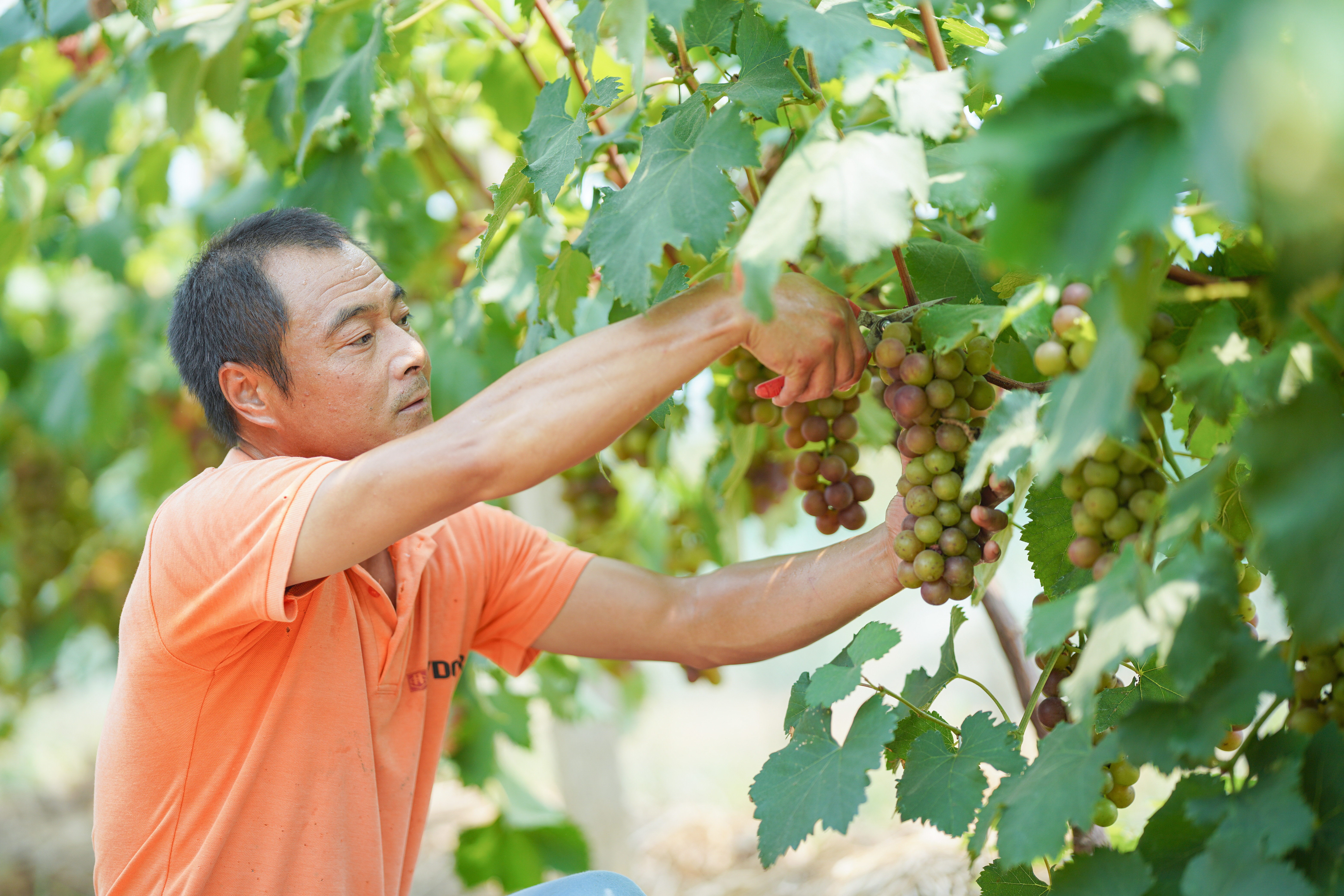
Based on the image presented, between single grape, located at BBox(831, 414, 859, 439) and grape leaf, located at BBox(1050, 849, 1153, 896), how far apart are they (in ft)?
1.76

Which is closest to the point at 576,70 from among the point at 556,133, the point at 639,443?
the point at 556,133

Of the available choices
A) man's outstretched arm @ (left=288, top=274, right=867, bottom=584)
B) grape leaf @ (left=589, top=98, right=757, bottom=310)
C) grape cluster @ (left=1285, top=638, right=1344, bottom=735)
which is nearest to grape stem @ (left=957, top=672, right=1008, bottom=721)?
grape cluster @ (left=1285, top=638, right=1344, bottom=735)

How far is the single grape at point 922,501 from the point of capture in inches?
39.3

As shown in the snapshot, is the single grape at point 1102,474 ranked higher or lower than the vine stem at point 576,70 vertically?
lower

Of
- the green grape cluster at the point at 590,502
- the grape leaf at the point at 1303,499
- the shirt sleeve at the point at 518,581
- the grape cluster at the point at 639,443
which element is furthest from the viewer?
the green grape cluster at the point at 590,502

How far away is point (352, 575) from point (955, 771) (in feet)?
2.43

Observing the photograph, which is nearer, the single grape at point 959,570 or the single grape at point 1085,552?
the single grape at point 1085,552

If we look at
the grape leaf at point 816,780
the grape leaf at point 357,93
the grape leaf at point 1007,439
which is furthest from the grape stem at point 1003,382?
the grape leaf at point 357,93

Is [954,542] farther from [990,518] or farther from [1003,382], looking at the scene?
[1003,382]

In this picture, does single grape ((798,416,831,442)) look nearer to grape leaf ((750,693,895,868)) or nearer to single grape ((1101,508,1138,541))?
grape leaf ((750,693,895,868))

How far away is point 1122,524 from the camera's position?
2.56 ft

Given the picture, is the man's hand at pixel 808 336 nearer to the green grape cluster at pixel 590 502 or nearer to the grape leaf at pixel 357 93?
the grape leaf at pixel 357 93

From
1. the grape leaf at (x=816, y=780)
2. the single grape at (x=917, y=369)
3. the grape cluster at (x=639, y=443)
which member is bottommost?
the grape cluster at (x=639, y=443)

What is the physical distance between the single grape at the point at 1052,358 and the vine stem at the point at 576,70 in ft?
2.03
